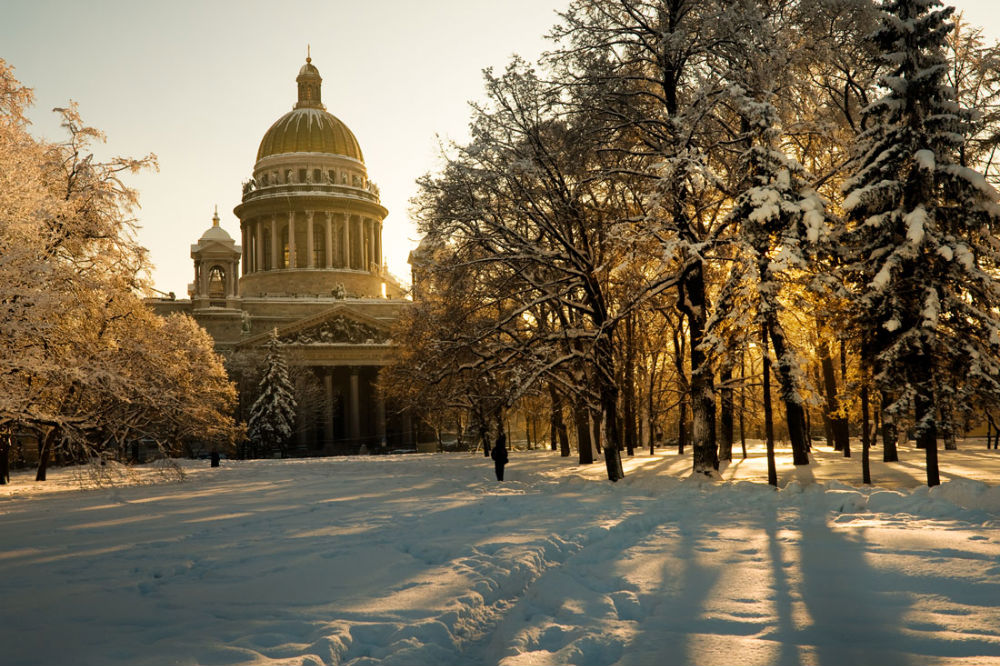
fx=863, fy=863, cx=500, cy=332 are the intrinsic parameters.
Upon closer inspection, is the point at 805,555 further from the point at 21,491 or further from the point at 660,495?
the point at 21,491

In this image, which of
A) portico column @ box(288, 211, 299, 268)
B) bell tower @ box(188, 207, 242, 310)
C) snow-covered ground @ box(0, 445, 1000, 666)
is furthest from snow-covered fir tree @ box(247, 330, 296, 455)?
snow-covered ground @ box(0, 445, 1000, 666)

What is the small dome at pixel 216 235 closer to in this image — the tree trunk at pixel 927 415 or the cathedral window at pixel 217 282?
the cathedral window at pixel 217 282

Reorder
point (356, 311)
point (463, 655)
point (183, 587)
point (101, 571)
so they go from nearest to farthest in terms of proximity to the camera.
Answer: point (463, 655) → point (183, 587) → point (101, 571) → point (356, 311)

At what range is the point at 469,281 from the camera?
2427 centimetres

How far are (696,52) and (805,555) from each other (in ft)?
45.7

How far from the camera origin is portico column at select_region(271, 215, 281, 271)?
92875 mm

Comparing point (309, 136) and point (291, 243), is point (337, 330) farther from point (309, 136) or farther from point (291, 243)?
point (309, 136)

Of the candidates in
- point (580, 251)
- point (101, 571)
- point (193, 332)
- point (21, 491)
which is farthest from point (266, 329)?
point (101, 571)

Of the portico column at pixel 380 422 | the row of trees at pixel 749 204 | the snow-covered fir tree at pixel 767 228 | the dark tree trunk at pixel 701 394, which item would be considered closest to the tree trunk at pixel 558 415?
the row of trees at pixel 749 204

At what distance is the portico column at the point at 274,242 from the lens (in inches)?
3656

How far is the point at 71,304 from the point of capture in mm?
18938

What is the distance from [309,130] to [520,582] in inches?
3768

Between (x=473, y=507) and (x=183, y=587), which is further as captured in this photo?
(x=473, y=507)

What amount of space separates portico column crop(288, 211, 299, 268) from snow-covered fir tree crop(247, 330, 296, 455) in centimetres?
3159
